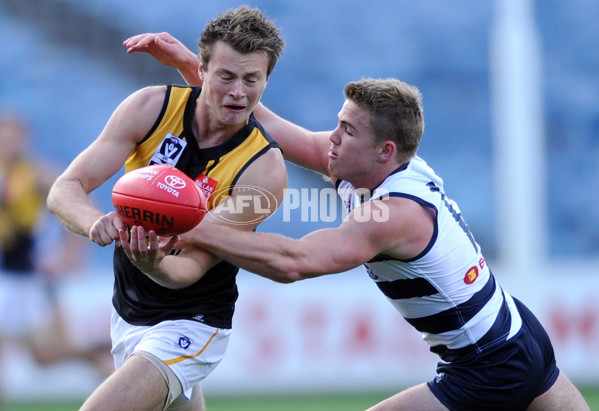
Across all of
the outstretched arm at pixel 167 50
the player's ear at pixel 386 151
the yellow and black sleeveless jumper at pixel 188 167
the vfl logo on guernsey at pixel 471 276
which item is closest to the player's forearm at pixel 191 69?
the outstretched arm at pixel 167 50

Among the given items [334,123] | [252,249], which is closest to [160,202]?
[252,249]

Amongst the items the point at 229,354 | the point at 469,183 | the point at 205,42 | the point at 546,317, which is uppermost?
the point at 205,42

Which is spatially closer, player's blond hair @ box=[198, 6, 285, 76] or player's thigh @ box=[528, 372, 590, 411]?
player's blond hair @ box=[198, 6, 285, 76]

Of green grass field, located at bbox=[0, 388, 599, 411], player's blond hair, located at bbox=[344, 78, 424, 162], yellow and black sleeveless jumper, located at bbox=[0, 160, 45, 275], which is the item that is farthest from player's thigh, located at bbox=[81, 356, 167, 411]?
yellow and black sleeveless jumper, located at bbox=[0, 160, 45, 275]

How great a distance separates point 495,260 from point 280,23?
416 cm

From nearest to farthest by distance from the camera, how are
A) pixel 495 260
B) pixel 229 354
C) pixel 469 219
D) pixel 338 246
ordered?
pixel 338 246, pixel 229 354, pixel 495 260, pixel 469 219

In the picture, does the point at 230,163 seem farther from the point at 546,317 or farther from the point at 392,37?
the point at 392,37

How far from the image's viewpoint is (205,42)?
4746 millimetres

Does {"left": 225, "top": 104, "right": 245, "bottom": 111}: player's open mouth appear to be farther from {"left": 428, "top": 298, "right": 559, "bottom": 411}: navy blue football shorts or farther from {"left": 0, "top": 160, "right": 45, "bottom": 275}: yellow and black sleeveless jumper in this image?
{"left": 0, "top": 160, "right": 45, "bottom": 275}: yellow and black sleeveless jumper

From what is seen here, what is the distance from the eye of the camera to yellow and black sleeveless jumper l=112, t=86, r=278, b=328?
15.5 feet

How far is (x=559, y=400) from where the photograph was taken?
4922 mm

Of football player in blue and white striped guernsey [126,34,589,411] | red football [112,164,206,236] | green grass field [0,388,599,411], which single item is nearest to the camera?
red football [112,164,206,236]

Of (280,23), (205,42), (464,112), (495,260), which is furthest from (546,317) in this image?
(205,42)

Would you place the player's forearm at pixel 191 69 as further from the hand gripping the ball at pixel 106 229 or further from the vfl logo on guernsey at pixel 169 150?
the hand gripping the ball at pixel 106 229
